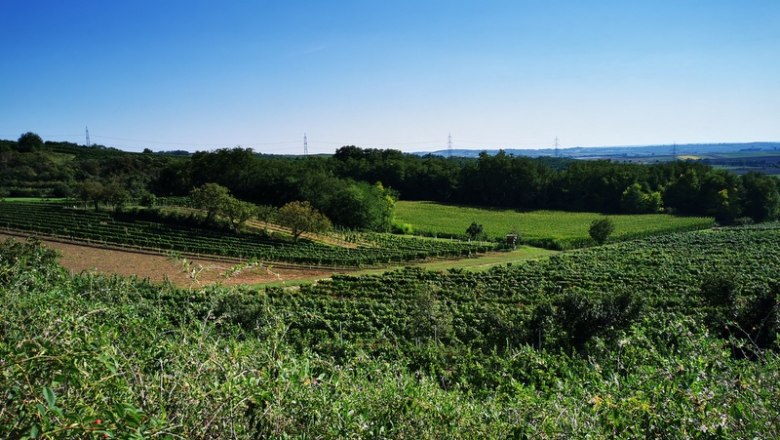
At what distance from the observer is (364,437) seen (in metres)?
4.22

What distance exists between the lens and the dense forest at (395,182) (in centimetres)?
6862

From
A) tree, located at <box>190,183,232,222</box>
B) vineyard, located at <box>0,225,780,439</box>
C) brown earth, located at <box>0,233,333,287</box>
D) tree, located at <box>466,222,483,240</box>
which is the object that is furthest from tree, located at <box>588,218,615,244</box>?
vineyard, located at <box>0,225,780,439</box>

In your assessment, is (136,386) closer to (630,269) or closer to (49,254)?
(49,254)

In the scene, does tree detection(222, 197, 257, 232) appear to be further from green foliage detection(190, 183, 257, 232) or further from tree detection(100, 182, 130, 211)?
tree detection(100, 182, 130, 211)

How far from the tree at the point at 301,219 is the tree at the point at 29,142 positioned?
71983 mm

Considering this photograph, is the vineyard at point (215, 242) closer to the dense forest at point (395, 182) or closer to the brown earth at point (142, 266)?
the brown earth at point (142, 266)

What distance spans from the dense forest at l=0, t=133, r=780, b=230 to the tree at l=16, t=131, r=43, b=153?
25cm

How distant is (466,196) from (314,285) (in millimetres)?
62354

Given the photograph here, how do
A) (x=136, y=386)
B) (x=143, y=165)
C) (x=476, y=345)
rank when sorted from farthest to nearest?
(x=143, y=165) → (x=476, y=345) → (x=136, y=386)

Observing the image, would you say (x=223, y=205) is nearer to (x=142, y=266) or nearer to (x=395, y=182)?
(x=142, y=266)

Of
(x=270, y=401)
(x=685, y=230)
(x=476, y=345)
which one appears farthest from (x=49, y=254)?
(x=685, y=230)

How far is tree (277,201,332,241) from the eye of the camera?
50.1 metres

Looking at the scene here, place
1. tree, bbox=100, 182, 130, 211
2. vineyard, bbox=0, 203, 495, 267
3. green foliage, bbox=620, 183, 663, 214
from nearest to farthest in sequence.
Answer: vineyard, bbox=0, 203, 495, 267, tree, bbox=100, 182, 130, 211, green foliage, bbox=620, 183, 663, 214

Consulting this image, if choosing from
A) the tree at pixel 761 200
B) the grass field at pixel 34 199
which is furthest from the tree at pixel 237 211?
the tree at pixel 761 200
